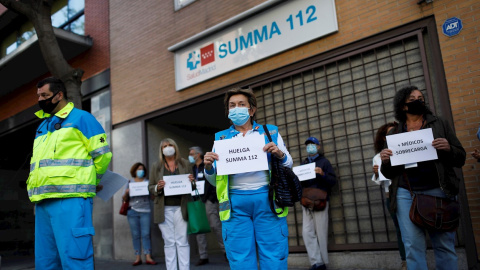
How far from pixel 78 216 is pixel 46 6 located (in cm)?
502

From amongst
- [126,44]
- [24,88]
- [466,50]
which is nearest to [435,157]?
[466,50]

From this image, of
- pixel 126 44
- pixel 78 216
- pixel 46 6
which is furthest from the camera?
pixel 126 44

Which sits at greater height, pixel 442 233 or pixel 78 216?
pixel 78 216

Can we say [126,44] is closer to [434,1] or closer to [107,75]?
[107,75]

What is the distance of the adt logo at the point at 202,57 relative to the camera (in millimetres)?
8459

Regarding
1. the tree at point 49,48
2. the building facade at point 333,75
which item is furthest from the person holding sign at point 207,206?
the tree at point 49,48

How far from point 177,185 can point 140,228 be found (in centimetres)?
296

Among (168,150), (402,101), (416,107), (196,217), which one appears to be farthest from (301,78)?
(416,107)

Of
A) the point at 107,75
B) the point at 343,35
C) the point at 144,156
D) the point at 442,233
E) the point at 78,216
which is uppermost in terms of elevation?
the point at 107,75

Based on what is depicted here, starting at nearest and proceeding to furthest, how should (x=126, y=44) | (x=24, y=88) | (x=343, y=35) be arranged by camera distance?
(x=343, y=35) < (x=126, y=44) < (x=24, y=88)

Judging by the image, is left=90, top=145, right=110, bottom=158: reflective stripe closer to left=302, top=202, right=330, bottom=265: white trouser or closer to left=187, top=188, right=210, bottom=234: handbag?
left=187, top=188, right=210, bottom=234: handbag

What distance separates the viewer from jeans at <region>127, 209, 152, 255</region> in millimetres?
8305

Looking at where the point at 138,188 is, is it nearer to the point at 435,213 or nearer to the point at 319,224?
the point at 319,224

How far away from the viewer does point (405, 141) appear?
12.2ft
